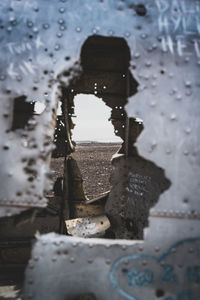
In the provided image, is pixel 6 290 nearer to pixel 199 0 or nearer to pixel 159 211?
pixel 159 211

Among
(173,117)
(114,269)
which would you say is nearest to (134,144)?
(173,117)

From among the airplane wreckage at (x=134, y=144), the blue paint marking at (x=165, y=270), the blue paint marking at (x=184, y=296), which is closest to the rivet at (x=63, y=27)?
the airplane wreckage at (x=134, y=144)

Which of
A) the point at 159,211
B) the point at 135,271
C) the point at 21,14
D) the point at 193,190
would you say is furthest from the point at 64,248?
the point at 21,14

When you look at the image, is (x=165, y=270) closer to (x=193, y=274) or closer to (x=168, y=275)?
(x=168, y=275)

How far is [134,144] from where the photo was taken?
6.23 feet

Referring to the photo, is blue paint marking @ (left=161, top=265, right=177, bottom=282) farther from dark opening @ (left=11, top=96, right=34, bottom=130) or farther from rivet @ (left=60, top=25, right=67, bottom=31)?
rivet @ (left=60, top=25, right=67, bottom=31)

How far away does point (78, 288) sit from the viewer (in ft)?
5.96

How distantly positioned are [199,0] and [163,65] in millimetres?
693

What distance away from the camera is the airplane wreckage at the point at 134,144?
1.83m

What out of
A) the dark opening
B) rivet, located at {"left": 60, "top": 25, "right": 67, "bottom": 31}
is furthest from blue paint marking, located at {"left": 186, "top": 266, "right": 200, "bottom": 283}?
rivet, located at {"left": 60, "top": 25, "right": 67, "bottom": 31}

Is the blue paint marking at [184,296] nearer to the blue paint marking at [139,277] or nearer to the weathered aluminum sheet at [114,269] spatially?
the weathered aluminum sheet at [114,269]

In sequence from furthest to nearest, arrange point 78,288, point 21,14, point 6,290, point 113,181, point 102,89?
point 113,181 < point 102,89 < point 6,290 < point 21,14 < point 78,288

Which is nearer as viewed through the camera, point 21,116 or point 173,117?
point 173,117

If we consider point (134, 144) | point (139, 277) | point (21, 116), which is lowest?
point (139, 277)
